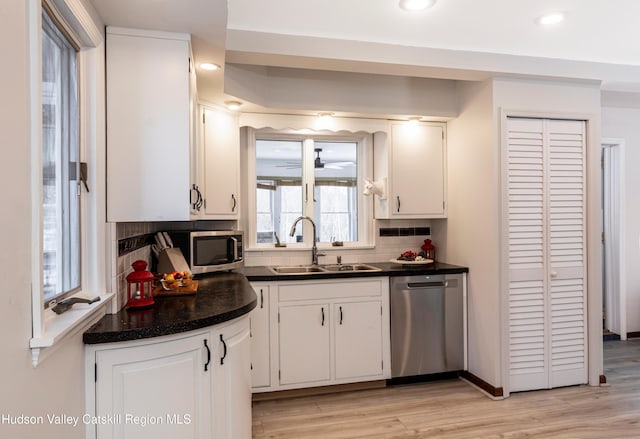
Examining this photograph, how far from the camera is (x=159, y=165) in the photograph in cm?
189

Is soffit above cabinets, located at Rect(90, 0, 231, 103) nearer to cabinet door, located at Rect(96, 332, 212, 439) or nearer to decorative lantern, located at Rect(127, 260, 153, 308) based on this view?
decorative lantern, located at Rect(127, 260, 153, 308)

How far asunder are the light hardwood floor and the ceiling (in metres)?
2.29

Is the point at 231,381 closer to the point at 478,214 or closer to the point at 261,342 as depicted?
the point at 261,342

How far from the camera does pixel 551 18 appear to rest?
248 centimetres

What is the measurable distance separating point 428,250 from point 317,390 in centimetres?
160

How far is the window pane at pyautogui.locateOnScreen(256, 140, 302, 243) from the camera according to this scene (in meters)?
3.57

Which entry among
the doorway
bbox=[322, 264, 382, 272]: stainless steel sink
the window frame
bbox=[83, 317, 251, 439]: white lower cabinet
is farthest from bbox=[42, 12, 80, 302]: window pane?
the doorway

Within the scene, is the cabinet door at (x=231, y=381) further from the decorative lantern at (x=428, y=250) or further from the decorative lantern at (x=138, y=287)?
the decorative lantern at (x=428, y=250)

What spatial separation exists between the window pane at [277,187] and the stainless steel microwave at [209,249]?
15.9 inches

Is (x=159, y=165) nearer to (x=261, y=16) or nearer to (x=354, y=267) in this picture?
(x=261, y=16)

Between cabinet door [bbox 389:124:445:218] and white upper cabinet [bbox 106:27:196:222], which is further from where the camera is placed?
cabinet door [bbox 389:124:445:218]

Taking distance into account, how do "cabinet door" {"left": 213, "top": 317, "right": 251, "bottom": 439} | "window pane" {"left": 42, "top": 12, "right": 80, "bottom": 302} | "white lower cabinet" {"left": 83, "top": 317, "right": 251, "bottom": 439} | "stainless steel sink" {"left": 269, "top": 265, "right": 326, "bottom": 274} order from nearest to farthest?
"window pane" {"left": 42, "top": 12, "right": 80, "bottom": 302}, "white lower cabinet" {"left": 83, "top": 317, "right": 251, "bottom": 439}, "cabinet door" {"left": 213, "top": 317, "right": 251, "bottom": 439}, "stainless steel sink" {"left": 269, "top": 265, "right": 326, "bottom": 274}

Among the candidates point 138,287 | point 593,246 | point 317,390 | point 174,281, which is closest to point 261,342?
point 317,390

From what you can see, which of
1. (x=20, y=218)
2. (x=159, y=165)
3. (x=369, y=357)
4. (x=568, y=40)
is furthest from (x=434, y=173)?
(x=20, y=218)
